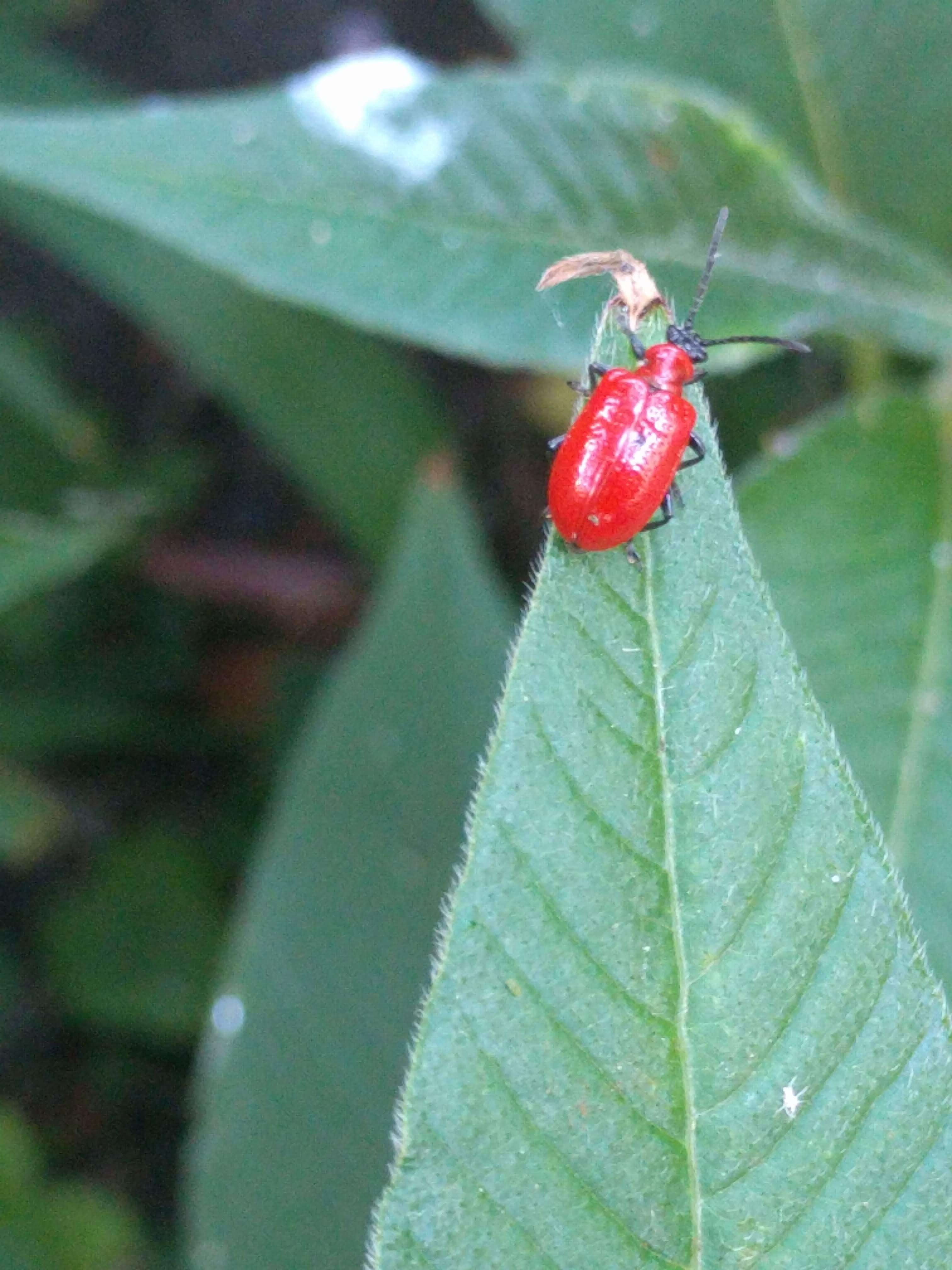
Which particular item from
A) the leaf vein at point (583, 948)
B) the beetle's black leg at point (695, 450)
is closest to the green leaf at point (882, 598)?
the beetle's black leg at point (695, 450)

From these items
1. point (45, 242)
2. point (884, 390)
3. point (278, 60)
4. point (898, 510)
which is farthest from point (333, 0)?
point (898, 510)

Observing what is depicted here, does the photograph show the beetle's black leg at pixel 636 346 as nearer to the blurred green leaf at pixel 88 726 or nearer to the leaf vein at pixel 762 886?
the leaf vein at pixel 762 886

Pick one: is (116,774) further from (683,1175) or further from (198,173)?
(683,1175)

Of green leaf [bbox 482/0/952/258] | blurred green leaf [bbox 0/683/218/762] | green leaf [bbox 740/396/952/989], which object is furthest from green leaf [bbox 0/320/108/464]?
green leaf [bbox 740/396/952/989]

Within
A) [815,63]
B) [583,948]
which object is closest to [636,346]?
[583,948]

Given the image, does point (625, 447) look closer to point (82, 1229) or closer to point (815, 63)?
point (815, 63)
